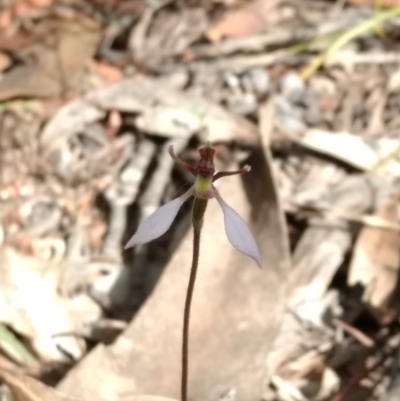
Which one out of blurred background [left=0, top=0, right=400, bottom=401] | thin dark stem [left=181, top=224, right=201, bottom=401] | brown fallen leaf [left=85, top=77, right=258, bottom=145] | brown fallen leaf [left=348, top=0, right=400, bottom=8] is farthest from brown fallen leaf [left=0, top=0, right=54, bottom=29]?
thin dark stem [left=181, top=224, right=201, bottom=401]

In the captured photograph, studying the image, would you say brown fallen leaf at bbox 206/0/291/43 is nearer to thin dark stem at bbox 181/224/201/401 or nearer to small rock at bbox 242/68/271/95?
small rock at bbox 242/68/271/95

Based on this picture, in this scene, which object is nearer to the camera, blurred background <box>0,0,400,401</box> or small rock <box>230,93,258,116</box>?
blurred background <box>0,0,400,401</box>

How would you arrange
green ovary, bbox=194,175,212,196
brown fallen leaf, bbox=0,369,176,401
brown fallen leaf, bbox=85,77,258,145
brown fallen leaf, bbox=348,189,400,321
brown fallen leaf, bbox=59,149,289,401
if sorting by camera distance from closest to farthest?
1. green ovary, bbox=194,175,212,196
2. brown fallen leaf, bbox=0,369,176,401
3. brown fallen leaf, bbox=59,149,289,401
4. brown fallen leaf, bbox=348,189,400,321
5. brown fallen leaf, bbox=85,77,258,145

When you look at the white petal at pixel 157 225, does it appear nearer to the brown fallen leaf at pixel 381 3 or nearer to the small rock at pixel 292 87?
the small rock at pixel 292 87

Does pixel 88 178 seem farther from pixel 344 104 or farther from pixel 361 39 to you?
pixel 361 39

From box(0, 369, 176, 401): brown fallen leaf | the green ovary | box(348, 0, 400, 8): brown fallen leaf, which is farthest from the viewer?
box(348, 0, 400, 8): brown fallen leaf

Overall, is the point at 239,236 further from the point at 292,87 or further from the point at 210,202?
the point at 292,87

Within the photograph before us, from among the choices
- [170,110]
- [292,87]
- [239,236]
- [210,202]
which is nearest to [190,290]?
[239,236]
